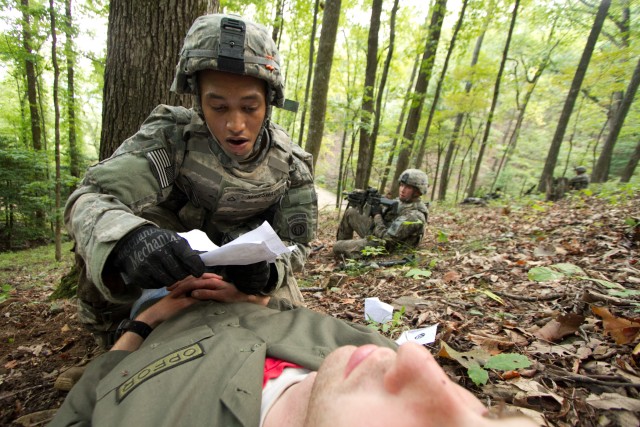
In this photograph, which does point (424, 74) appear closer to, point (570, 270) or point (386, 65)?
point (386, 65)

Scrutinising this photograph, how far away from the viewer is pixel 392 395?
876 millimetres

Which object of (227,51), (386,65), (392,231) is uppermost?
(386,65)

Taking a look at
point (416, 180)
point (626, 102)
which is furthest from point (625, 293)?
point (626, 102)

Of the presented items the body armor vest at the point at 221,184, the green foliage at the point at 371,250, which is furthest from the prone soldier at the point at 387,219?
the body armor vest at the point at 221,184

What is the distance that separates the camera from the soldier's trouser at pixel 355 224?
7464mm

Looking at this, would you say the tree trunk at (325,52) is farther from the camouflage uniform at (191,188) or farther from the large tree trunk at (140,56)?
the camouflage uniform at (191,188)

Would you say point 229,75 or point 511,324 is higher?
point 229,75

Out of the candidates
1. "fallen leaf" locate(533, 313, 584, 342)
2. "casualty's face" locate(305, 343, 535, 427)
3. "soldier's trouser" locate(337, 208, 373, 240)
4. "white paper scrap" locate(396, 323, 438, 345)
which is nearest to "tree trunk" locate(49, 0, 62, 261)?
"soldier's trouser" locate(337, 208, 373, 240)

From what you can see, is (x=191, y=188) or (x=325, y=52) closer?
(x=191, y=188)

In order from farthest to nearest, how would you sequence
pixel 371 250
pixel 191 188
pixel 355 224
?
pixel 355 224 < pixel 371 250 < pixel 191 188

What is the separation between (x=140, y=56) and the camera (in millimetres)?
2865

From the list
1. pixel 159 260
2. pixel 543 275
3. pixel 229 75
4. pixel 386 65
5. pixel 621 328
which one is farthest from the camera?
pixel 386 65

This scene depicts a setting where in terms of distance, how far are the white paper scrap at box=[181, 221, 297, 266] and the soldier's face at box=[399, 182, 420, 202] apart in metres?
5.93

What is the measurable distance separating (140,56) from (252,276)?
95.5 inches
